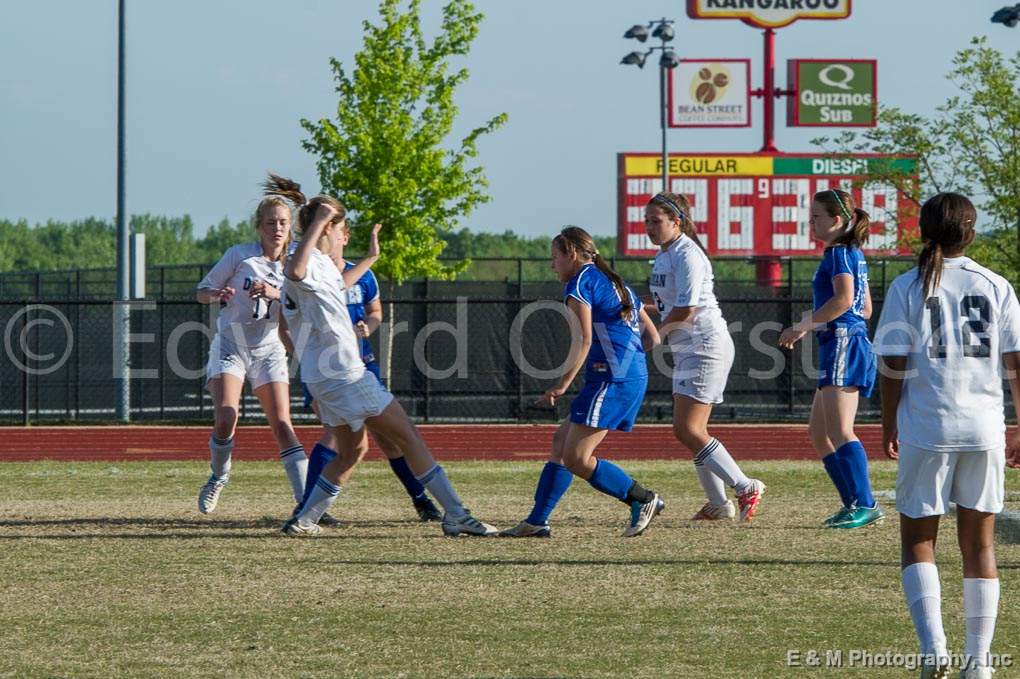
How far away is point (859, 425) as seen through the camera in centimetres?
2291

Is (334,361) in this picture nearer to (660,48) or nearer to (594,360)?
(594,360)

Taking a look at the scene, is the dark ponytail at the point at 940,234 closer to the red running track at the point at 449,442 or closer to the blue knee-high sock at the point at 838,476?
the blue knee-high sock at the point at 838,476

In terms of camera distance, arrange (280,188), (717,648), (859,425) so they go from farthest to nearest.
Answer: (859,425)
(280,188)
(717,648)

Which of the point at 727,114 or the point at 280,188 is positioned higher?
the point at 727,114

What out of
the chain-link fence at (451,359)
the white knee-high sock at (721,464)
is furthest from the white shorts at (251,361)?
the chain-link fence at (451,359)

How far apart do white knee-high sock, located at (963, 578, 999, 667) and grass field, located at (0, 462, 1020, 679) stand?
0.27 m

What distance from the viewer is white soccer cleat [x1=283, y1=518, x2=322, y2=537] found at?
31.1 feet

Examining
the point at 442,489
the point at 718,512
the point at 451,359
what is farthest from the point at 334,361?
the point at 451,359

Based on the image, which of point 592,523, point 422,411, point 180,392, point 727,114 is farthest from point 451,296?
point 592,523

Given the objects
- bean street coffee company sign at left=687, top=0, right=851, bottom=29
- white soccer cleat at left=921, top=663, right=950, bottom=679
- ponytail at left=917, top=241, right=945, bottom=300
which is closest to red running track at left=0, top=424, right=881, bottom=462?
ponytail at left=917, top=241, right=945, bottom=300

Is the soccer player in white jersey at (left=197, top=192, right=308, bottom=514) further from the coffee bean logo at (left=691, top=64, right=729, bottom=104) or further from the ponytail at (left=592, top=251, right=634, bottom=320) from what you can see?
the coffee bean logo at (left=691, top=64, right=729, bottom=104)

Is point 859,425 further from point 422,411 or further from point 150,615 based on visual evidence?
point 150,615

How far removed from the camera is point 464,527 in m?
9.19

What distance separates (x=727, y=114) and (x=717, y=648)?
104 ft
